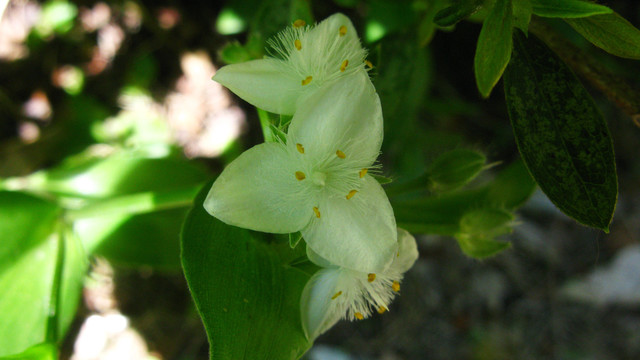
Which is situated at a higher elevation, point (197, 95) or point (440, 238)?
point (197, 95)

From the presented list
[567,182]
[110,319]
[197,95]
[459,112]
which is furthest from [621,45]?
[110,319]

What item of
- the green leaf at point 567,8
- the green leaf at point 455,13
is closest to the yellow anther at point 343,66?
the green leaf at point 455,13

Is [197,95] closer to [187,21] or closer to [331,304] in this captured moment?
[187,21]

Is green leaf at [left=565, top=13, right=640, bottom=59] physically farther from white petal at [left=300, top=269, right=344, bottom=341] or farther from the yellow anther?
white petal at [left=300, top=269, right=344, bottom=341]

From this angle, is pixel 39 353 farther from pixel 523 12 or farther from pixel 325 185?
pixel 523 12

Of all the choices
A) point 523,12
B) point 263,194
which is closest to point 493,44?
point 523,12
